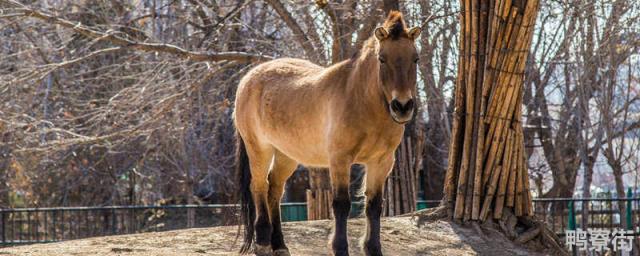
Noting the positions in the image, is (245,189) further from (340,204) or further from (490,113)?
(490,113)

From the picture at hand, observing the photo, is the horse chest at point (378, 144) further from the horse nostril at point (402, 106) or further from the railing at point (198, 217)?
the railing at point (198, 217)

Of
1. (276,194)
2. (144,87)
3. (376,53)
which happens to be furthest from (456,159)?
(144,87)

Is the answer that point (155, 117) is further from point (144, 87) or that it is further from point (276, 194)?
point (276, 194)

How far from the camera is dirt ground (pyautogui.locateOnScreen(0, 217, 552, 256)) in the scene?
7055 millimetres

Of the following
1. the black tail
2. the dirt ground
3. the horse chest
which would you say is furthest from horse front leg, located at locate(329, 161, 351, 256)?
the black tail

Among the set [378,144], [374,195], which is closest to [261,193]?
[374,195]

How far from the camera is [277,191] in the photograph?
24.2 ft

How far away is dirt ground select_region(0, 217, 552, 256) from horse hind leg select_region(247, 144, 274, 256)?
23 cm

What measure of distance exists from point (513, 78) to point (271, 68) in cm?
226

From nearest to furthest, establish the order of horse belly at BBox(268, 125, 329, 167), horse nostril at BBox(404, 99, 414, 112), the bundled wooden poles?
1. horse nostril at BBox(404, 99, 414, 112)
2. horse belly at BBox(268, 125, 329, 167)
3. the bundled wooden poles

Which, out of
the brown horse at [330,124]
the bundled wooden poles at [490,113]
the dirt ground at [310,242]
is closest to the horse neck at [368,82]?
the brown horse at [330,124]

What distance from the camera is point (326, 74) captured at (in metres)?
6.88

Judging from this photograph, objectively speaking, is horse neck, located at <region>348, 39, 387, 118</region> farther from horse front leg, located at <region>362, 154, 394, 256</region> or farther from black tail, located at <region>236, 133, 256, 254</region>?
black tail, located at <region>236, 133, 256, 254</region>

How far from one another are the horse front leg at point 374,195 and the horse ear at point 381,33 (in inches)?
36.7
